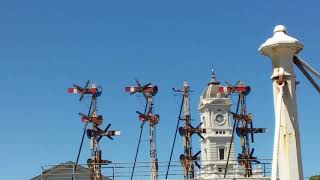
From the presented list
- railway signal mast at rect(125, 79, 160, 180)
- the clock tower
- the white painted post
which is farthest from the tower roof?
the white painted post

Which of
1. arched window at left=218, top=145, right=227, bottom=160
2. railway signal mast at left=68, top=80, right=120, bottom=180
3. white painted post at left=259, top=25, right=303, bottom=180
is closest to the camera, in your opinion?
white painted post at left=259, top=25, right=303, bottom=180

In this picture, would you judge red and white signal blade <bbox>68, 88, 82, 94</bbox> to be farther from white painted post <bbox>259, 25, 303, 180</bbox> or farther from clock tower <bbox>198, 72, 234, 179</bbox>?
clock tower <bbox>198, 72, 234, 179</bbox>

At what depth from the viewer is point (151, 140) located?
5147cm

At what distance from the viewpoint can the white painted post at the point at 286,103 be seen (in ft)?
17.3

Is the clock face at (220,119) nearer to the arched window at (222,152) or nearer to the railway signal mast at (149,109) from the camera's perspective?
the arched window at (222,152)

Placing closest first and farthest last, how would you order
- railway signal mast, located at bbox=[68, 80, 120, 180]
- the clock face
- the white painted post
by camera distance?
the white painted post
railway signal mast, located at bbox=[68, 80, 120, 180]
the clock face

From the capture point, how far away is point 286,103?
538 centimetres

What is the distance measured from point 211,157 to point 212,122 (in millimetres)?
5981

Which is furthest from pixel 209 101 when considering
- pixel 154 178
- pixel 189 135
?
pixel 154 178

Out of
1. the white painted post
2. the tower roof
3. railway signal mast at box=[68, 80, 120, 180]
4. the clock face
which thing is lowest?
the white painted post

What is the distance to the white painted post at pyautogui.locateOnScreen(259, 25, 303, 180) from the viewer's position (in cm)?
527

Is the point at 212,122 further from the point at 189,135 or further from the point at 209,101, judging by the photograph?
the point at 189,135

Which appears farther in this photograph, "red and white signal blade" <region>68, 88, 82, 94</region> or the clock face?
the clock face

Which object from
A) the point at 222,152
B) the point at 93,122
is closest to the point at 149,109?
the point at 93,122
